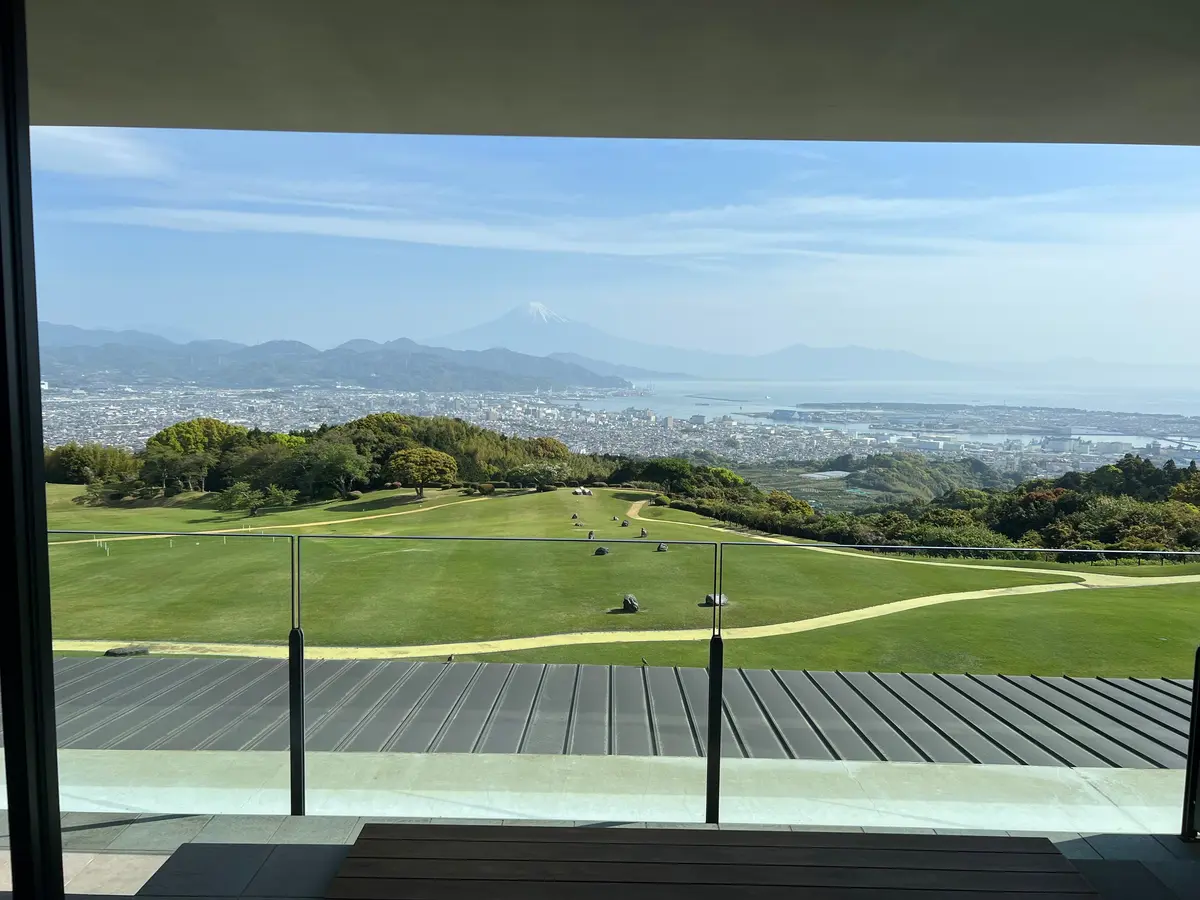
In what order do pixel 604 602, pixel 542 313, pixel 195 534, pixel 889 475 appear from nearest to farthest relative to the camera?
pixel 604 602 < pixel 195 534 < pixel 889 475 < pixel 542 313

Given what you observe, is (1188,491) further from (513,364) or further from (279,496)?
(513,364)

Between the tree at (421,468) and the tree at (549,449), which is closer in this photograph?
the tree at (549,449)

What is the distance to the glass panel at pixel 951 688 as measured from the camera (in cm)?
266

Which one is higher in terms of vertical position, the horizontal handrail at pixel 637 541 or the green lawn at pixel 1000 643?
the horizontal handrail at pixel 637 541

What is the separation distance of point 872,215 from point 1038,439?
37.2 feet

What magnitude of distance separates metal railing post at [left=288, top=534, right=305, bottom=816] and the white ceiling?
1.60 m

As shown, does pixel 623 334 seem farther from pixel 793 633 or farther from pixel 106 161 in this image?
pixel 793 633

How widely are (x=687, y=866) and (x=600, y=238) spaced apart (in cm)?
2150

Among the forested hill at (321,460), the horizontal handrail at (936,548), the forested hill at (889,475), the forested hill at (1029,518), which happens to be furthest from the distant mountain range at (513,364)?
the horizontal handrail at (936,548)

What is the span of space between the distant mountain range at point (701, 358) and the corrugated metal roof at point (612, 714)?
13.9 m

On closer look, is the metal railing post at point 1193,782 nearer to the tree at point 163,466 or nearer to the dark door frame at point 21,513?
the dark door frame at point 21,513

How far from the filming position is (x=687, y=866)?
176cm

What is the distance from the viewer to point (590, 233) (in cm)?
2212

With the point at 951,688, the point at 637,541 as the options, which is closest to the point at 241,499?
the point at 637,541
